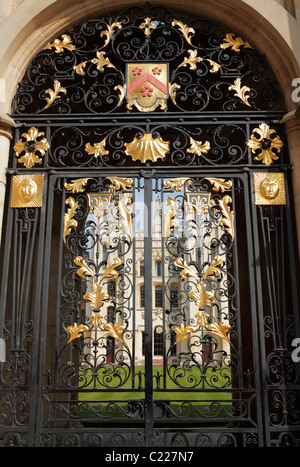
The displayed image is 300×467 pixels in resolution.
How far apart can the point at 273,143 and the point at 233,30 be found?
5.02 feet

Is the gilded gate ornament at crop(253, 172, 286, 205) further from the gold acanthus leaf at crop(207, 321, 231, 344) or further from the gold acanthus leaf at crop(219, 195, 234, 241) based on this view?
the gold acanthus leaf at crop(207, 321, 231, 344)

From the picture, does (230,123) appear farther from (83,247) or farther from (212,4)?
(83,247)

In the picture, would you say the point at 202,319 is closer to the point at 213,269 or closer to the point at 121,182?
the point at 213,269

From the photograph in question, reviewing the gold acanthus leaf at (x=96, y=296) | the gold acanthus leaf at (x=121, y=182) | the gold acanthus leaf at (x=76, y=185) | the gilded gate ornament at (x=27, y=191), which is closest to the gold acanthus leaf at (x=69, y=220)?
the gold acanthus leaf at (x=76, y=185)

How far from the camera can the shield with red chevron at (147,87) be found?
5.27m

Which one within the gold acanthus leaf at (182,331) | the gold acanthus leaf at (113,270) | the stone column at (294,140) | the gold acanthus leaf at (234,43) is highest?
the gold acanthus leaf at (234,43)

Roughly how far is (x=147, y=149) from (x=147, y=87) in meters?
0.76

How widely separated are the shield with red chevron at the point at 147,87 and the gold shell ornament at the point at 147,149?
371 millimetres

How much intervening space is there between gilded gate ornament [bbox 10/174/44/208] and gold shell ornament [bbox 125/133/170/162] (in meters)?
1.09

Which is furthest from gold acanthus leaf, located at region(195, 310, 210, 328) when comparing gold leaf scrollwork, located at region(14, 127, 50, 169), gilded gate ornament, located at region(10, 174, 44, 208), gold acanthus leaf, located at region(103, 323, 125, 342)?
gold leaf scrollwork, located at region(14, 127, 50, 169)

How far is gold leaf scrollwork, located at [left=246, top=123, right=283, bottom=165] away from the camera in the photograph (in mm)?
5096

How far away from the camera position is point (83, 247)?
5062 millimetres

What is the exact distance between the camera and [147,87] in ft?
17.4

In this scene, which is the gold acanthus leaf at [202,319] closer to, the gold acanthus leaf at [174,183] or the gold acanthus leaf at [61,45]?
the gold acanthus leaf at [174,183]
